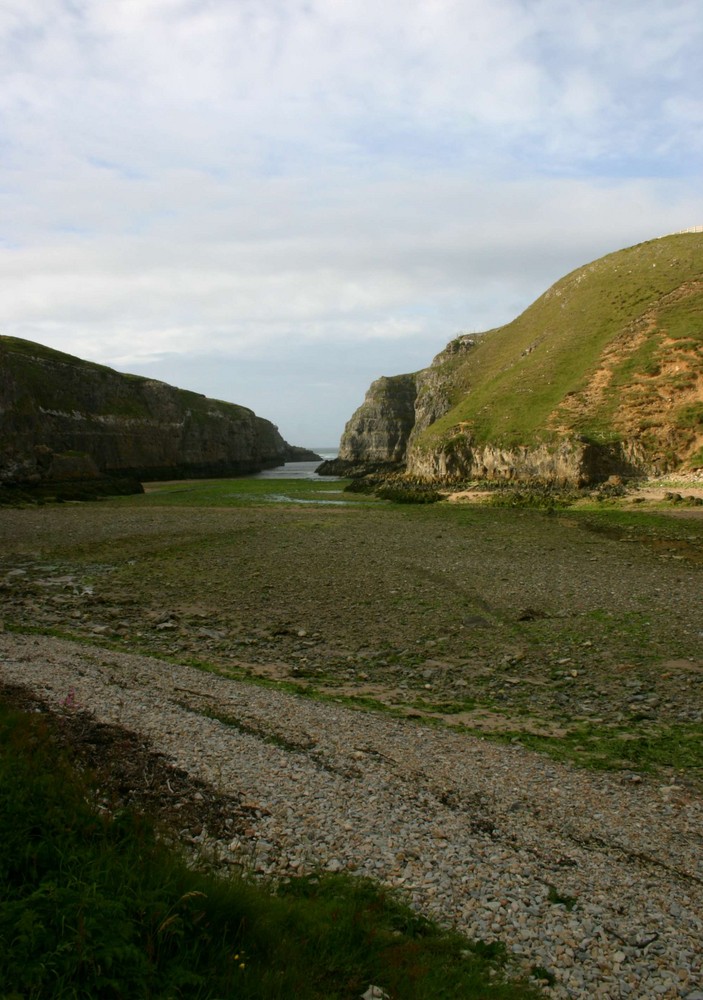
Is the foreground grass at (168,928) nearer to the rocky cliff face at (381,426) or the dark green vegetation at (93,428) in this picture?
the dark green vegetation at (93,428)

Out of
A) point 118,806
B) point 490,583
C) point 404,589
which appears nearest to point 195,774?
point 118,806

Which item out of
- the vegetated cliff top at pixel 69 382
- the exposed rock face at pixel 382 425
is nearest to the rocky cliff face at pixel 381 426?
the exposed rock face at pixel 382 425

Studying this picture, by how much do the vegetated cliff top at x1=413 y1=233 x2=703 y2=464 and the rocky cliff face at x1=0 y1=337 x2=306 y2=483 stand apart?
49.1 metres

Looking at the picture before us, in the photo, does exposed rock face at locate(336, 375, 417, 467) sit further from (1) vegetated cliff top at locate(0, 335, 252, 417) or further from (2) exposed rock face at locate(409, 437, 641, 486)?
(2) exposed rock face at locate(409, 437, 641, 486)

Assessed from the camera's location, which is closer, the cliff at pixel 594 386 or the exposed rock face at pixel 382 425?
the cliff at pixel 594 386

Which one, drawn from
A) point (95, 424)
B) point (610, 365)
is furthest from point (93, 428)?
point (610, 365)

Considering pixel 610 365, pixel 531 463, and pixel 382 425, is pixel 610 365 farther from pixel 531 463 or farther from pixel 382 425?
pixel 382 425

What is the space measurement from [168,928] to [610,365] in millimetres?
73025

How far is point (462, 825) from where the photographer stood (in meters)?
7.27

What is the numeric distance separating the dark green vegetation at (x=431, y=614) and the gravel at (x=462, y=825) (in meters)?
0.98

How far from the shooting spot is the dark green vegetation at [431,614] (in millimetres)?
11594

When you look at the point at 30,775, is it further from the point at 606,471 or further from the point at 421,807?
the point at 606,471

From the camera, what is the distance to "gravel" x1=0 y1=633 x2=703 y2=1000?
17.9 ft

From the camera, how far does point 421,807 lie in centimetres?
762
